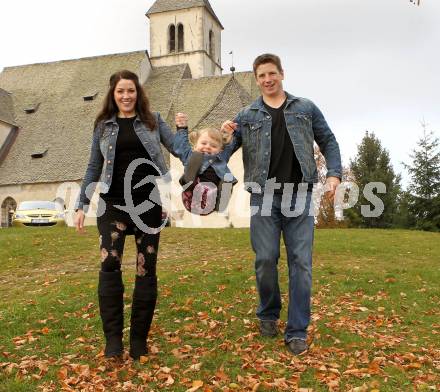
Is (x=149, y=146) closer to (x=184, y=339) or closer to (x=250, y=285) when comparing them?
(x=184, y=339)

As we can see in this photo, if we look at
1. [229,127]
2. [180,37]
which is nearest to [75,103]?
[180,37]

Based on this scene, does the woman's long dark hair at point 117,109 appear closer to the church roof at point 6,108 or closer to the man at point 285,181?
the man at point 285,181

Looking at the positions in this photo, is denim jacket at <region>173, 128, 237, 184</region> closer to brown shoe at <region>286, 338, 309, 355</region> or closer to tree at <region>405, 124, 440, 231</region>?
brown shoe at <region>286, 338, 309, 355</region>

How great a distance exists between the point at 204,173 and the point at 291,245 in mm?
1122

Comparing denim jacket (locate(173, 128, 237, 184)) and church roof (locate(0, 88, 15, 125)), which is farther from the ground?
church roof (locate(0, 88, 15, 125))

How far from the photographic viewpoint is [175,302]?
7.48 meters

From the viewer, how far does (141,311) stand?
4.96m

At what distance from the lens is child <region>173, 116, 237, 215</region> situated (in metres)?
4.83

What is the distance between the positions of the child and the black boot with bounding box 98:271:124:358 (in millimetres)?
956

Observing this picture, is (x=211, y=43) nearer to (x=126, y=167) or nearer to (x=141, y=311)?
(x=126, y=167)

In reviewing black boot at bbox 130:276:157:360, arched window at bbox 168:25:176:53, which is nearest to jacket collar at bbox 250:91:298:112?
black boot at bbox 130:276:157:360

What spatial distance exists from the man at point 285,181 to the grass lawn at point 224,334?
57cm

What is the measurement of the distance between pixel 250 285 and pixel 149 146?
14.6 feet

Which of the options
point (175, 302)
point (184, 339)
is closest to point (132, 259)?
point (175, 302)
